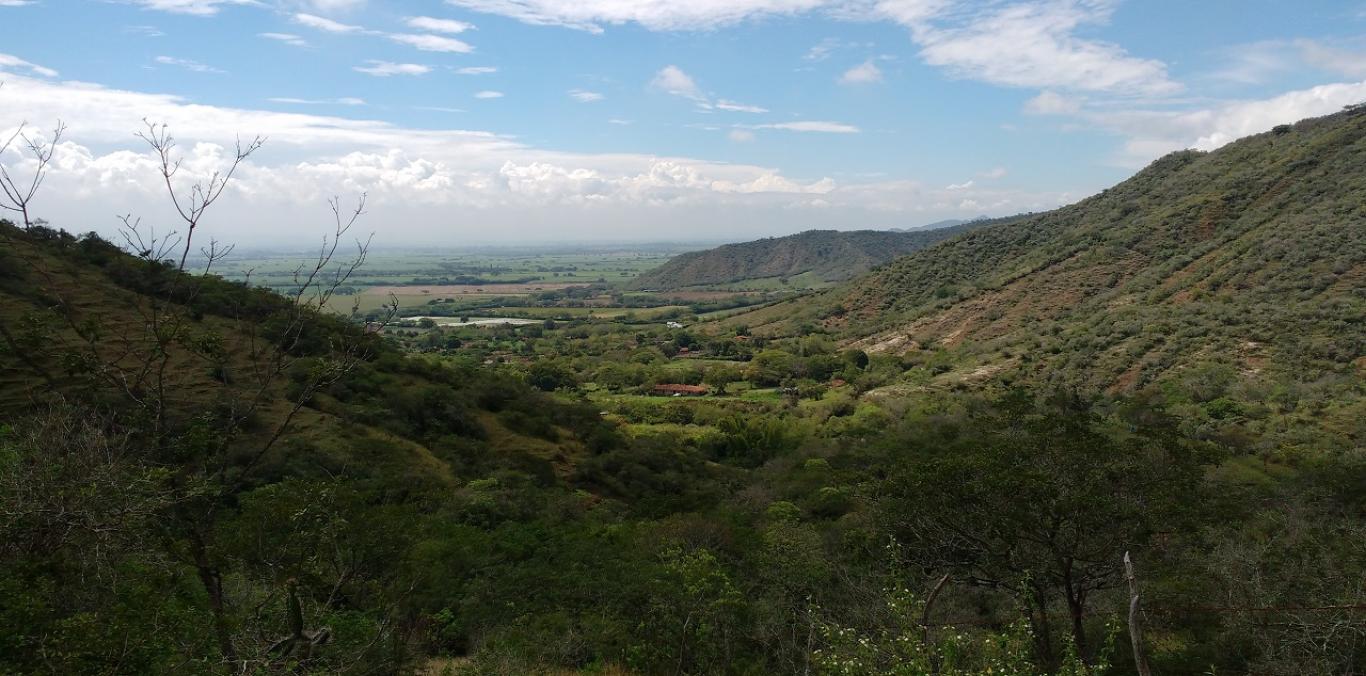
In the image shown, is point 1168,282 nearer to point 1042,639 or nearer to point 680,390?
point 680,390

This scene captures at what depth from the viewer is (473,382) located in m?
47.1

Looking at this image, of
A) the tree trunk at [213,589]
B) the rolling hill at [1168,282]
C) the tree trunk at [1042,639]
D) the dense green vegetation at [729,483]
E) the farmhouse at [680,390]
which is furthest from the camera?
the farmhouse at [680,390]

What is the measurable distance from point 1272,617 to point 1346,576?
250cm

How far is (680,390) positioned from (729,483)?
30446mm

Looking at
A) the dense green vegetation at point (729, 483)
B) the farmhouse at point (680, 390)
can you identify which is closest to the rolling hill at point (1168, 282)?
the dense green vegetation at point (729, 483)

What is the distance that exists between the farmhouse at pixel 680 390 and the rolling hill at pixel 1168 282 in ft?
70.8

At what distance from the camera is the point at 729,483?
37.6m

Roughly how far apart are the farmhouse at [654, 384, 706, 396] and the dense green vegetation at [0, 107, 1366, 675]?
32.4 inches

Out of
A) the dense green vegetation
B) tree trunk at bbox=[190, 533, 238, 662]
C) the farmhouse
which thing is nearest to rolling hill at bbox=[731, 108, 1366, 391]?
the dense green vegetation

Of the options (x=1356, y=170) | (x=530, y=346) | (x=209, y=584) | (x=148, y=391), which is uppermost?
(x=1356, y=170)

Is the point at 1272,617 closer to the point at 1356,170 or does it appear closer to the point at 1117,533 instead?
the point at 1117,533

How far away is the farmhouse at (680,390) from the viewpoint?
2616 inches

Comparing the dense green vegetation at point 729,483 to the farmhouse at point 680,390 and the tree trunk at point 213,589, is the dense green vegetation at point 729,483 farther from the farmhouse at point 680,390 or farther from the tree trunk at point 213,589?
the farmhouse at point 680,390

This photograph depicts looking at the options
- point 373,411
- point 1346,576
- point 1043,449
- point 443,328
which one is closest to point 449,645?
point 1043,449
